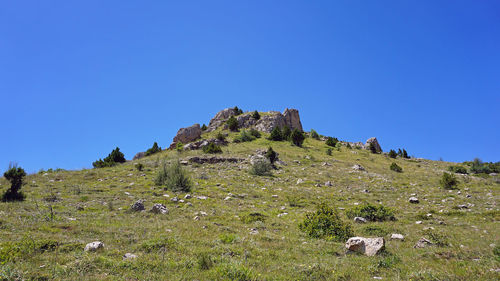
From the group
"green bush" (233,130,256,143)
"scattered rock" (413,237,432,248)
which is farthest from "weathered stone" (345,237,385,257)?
"green bush" (233,130,256,143)

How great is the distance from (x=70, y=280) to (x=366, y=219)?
41.2 feet

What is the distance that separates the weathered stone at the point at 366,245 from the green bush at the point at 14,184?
17.5 m

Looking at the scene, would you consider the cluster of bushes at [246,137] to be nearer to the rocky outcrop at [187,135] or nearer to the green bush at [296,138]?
the green bush at [296,138]

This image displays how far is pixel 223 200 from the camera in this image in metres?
16.3

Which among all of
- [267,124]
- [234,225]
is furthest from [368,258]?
[267,124]

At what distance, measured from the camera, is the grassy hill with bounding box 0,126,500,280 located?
6074 millimetres

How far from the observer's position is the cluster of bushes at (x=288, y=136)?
4948 centimetres

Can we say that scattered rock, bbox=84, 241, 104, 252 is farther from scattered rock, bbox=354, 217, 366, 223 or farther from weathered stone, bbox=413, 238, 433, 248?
scattered rock, bbox=354, 217, 366, 223

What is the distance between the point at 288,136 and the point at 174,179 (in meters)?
36.7

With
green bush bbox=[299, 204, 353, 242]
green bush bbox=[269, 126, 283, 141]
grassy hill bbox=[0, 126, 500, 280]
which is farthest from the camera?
green bush bbox=[269, 126, 283, 141]

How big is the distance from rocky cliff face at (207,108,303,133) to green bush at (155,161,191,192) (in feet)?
137

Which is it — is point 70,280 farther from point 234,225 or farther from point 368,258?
point 368,258

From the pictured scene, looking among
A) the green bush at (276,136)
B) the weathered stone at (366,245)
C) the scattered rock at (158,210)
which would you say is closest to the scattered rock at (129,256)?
the scattered rock at (158,210)

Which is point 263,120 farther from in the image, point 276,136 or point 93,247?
point 93,247
